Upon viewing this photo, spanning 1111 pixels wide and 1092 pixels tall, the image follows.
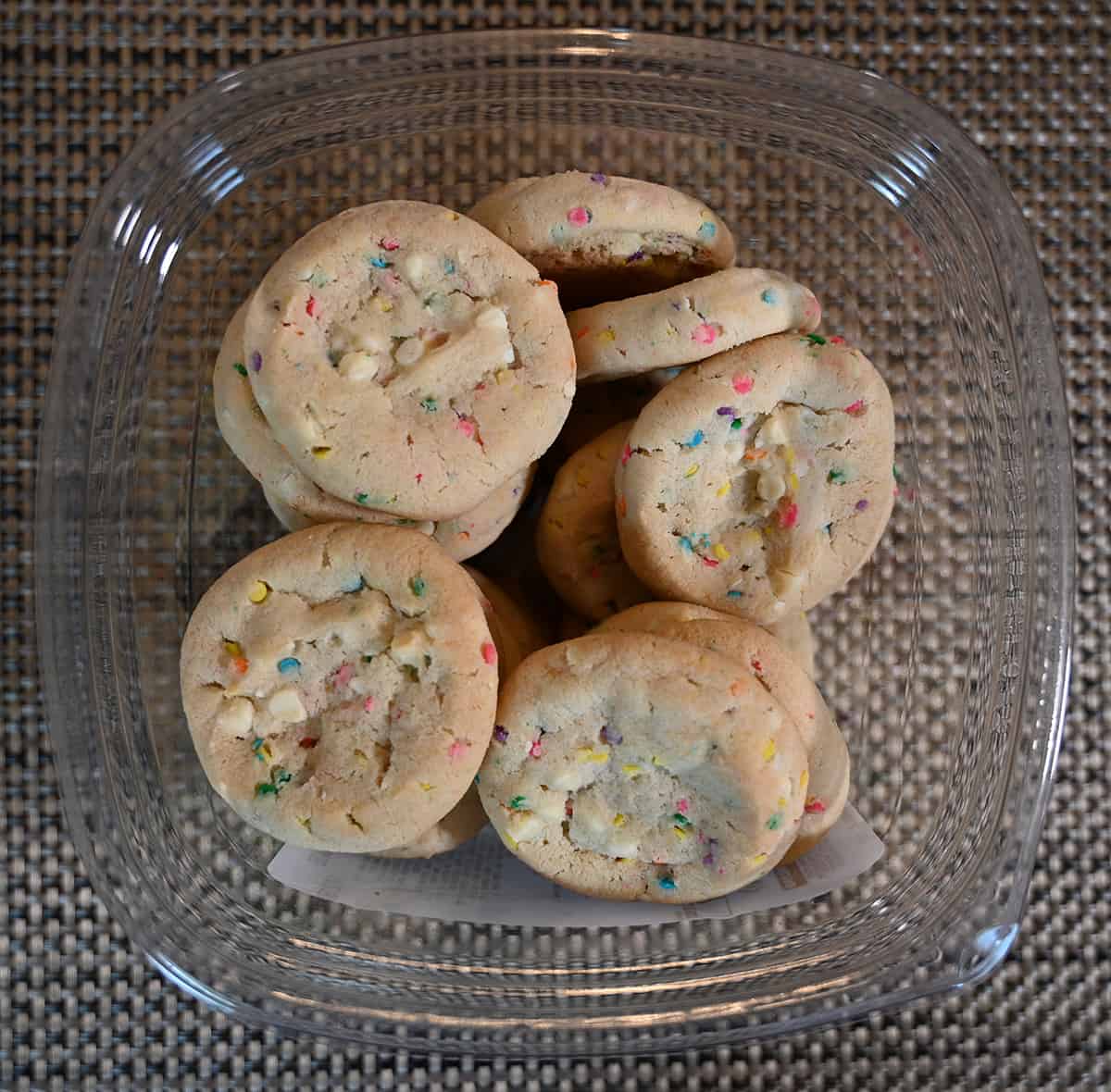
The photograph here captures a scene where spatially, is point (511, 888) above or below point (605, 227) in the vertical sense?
below

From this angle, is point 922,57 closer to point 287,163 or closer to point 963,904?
point 287,163

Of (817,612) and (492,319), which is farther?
(817,612)

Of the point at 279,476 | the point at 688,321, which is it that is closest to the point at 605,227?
the point at 688,321

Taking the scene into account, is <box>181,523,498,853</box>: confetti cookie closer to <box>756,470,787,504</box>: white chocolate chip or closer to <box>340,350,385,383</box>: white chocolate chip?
<box>340,350,385,383</box>: white chocolate chip

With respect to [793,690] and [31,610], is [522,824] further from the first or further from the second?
[31,610]

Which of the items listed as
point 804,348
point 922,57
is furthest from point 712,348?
point 922,57

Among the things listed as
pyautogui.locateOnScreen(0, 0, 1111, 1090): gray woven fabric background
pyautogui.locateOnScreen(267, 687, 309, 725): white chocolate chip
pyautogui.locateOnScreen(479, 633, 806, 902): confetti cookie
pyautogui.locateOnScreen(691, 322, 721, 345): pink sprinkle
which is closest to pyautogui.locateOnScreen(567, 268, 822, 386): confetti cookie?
pyautogui.locateOnScreen(691, 322, 721, 345): pink sprinkle

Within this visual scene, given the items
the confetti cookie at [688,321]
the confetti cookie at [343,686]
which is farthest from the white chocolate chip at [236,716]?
the confetti cookie at [688,321]
